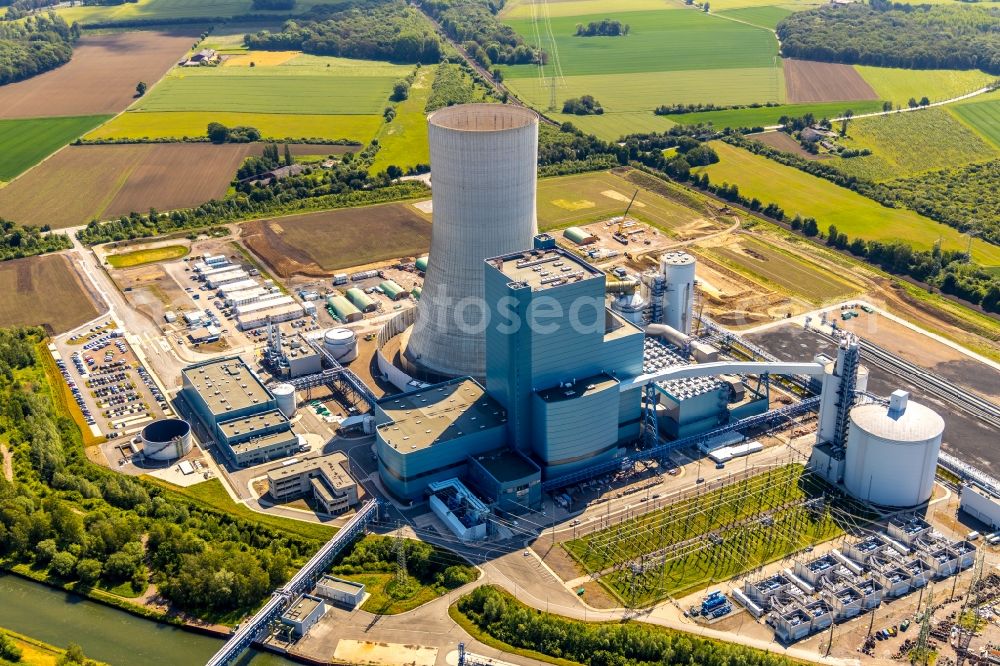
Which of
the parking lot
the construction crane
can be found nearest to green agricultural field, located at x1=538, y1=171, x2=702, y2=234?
the construction crane

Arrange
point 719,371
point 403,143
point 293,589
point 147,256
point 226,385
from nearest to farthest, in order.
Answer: point 293,589 → point 719,371 → point 226,385 → point 147,256 → point 403,143

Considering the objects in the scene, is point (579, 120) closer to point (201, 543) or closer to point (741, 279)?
point (741, 279)

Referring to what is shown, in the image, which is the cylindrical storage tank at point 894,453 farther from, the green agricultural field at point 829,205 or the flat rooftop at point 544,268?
the green agricultural field at point 829,205

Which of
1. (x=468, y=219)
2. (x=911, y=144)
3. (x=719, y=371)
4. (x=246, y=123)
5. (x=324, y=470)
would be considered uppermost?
(x=468, y=219)

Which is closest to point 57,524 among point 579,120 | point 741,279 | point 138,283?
point 138,283

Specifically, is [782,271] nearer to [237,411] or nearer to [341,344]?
[341,344]

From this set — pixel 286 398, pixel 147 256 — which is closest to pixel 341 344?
pixel 286 398

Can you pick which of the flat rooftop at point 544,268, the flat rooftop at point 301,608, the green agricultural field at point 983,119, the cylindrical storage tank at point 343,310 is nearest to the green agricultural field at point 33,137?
the cylindrical storage tank at point 343,310
